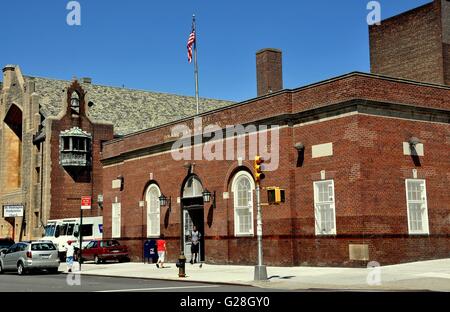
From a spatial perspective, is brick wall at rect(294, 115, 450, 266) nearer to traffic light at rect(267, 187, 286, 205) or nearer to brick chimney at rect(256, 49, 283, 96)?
traffic light at rect(267, 187, 286, 205)

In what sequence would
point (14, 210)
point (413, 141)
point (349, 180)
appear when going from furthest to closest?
point (14, 210) < point (413, 141) < point (349, 180)

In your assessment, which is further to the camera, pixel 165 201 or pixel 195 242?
pixel 165 201

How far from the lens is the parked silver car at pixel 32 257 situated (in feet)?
93.2

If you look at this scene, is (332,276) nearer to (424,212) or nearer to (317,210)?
(317,210)

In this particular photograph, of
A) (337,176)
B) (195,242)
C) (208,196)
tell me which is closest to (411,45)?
(337,176)

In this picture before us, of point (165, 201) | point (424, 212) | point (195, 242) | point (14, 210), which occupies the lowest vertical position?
point (195, 242)

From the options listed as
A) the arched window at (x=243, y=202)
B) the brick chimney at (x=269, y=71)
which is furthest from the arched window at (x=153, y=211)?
the brick chimney at (x=269, y=71)

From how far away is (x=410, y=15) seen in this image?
38406mm

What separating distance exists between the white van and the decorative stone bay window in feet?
32.7

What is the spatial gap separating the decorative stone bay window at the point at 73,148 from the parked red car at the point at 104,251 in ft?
57.8

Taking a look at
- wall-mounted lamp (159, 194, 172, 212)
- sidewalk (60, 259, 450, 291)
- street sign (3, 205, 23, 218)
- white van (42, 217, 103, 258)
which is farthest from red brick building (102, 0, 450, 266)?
street sign (3, 205, 23, 218)

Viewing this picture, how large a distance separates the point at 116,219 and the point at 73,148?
15794 millimetres

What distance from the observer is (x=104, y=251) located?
36844 millimetres
